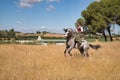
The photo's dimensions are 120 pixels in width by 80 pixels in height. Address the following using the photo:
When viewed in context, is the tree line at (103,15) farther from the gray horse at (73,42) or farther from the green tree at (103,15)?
the gray horse at (73,42)

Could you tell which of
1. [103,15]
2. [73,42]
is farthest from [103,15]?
[73,42]

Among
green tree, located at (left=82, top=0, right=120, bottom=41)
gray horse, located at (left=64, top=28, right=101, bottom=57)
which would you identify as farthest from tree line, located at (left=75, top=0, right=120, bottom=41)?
gray horse, located at (left=64, top=28, right=101, bottom=57)

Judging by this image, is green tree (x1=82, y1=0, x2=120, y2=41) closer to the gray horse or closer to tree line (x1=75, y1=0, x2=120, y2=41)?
tree line (x1=75, y1=0, x2=120, y2=41)

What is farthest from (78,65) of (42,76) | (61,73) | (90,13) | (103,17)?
(90,13)

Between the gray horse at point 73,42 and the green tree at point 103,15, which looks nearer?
the gray horse at point 73,42

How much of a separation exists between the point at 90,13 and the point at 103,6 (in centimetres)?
380

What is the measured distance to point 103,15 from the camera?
5253 centimetres

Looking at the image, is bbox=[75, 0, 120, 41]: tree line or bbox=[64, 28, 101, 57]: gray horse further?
bbox=[75, 0, 120, 41]: tree line

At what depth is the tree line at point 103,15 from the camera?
168 ft

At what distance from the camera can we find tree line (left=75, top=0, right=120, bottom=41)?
51097 millimetres

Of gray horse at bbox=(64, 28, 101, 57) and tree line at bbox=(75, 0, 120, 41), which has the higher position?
tree line at bbox=(75, 0, 120, 41)

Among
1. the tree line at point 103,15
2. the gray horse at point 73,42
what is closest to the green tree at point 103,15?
the tree line at point 103,15

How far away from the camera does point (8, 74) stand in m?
9.42

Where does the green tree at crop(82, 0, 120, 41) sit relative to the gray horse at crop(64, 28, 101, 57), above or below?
above
